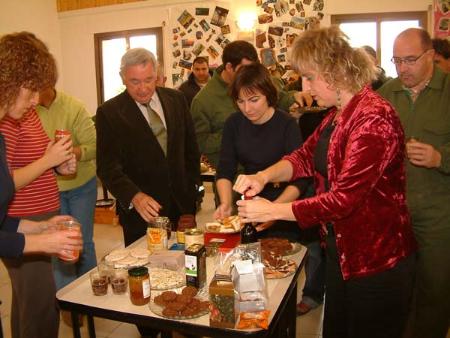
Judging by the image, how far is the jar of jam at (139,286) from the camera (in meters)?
1.45

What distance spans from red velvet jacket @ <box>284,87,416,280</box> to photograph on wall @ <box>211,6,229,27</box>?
5.65m

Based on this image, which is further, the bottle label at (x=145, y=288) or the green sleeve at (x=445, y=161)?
the green sleeve at (x=445, y=161)

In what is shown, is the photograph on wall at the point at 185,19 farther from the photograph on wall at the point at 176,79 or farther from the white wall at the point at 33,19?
the white wall at the point at 33,19

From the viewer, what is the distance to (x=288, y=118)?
89.0 inches

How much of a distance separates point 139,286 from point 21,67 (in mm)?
833

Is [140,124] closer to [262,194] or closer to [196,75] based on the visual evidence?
[262,194]

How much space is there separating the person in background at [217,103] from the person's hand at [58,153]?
1.17 metres

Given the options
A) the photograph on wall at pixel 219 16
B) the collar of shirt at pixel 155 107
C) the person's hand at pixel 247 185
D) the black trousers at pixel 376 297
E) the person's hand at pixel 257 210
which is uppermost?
the photograph on wall at pixel 219 16

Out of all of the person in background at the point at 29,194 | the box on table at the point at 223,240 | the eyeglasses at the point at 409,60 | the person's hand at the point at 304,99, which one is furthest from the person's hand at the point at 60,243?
the person's hand at the point at 304,99

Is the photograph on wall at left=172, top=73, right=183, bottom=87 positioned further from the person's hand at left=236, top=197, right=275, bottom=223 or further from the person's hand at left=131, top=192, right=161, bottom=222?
the person's hand at left=236, top=197, right=275, bottom=223

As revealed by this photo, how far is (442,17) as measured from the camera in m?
5.77

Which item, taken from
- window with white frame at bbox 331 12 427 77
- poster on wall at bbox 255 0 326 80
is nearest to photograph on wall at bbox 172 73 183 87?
poster on wall at bbox 255 0 326 80

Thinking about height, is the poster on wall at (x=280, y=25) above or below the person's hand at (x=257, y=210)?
above

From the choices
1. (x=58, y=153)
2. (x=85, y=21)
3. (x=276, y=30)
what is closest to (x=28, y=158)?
(x=58, y=153)
